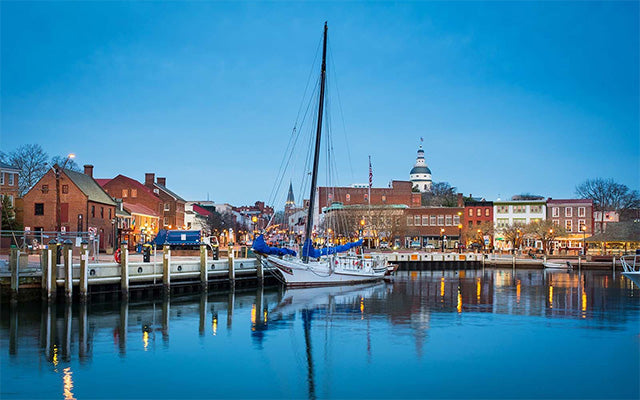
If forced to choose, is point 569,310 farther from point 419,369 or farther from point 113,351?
point 113,351

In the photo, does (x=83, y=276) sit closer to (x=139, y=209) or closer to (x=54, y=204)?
(x=54, y=204)

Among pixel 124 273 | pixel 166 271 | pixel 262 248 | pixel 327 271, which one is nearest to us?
pixel 124 273

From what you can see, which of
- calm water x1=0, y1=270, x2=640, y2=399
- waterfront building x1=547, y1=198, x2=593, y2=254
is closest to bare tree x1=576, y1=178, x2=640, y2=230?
waterfront building x1=547, y1=198, x2=593, y2=254

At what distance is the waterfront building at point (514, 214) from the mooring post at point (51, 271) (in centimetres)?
9509

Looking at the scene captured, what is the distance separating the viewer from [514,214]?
121m

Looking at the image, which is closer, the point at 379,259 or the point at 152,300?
the point at 152,300

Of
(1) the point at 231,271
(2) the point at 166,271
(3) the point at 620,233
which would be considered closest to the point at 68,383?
(2) the point at 166,271

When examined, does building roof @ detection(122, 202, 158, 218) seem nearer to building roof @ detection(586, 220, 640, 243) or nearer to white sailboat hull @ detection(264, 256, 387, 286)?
white sailboat hull @ detection(264, 256, 387, 286)

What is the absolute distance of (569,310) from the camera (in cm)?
4166

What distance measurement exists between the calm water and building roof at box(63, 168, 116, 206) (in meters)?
28.9

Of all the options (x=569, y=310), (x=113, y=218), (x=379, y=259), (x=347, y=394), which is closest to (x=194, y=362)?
(x=347, y=394)

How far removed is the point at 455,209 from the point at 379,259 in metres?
59.1

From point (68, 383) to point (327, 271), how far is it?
33.7 meters

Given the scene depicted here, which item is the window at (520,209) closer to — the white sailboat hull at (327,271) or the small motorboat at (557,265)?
the small motorboat at (557,265)
